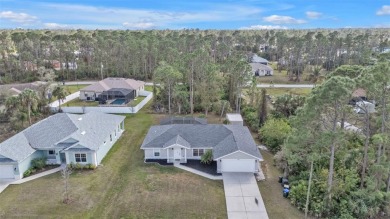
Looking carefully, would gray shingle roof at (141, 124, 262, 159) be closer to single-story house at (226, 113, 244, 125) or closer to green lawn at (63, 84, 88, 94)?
single-story house at (226, 113, 244, 125)

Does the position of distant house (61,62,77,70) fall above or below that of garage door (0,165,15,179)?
above

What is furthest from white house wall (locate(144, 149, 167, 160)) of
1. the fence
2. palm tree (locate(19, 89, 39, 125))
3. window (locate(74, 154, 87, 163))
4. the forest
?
palm tree (locate(19, 89, 39, 125))

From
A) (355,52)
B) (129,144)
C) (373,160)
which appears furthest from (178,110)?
(355,52)

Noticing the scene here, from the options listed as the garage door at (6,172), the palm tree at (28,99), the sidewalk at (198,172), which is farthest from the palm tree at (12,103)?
the sidewalk at (198,172)

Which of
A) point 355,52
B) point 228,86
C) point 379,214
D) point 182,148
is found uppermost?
point 355,52

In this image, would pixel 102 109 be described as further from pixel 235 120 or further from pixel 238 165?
pixel 238 165

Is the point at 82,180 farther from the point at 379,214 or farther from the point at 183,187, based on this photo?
the point at 379,214
